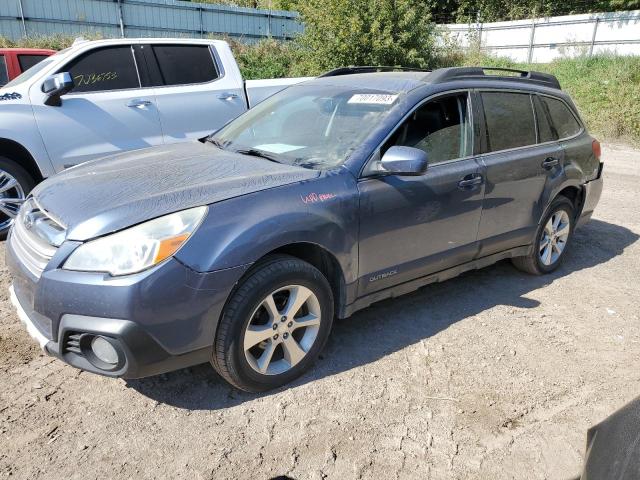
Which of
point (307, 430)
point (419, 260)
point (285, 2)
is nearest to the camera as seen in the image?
point (307, 430)

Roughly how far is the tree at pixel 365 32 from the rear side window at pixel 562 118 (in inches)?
481

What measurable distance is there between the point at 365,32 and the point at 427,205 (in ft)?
46.8

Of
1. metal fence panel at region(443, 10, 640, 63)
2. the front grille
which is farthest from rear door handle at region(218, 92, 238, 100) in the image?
metal fence panel at region(443, 10, 640, 63)

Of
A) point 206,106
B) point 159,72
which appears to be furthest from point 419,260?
point 159,72

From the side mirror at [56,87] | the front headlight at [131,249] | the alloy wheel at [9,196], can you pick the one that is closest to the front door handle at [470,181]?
the front headlight at [131,249]

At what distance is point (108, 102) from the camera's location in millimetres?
5711

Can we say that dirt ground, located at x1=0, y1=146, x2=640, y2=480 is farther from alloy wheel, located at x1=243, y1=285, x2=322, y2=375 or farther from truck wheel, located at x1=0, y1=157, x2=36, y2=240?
truck wheel, located at x1=0, y1=157, x2=36, y2=240

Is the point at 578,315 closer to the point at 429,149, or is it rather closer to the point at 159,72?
the point at 429,149

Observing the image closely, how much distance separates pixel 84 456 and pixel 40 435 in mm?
302

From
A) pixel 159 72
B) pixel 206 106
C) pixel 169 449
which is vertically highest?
pixel 159 72

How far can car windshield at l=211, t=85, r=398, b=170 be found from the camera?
336 cm

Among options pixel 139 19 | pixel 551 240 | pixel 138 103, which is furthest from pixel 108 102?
pixel 139 19

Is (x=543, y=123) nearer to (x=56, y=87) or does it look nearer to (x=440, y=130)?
(x=440, y=130)

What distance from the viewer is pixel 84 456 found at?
250 centimetres
